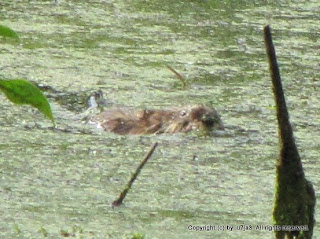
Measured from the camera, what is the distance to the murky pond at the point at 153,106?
93.2 inches

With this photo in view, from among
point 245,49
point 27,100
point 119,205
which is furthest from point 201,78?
point 27,100

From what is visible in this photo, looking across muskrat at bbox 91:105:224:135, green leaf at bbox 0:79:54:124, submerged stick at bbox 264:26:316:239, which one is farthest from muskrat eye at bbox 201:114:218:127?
green leaf at bbox 0:79:54:124

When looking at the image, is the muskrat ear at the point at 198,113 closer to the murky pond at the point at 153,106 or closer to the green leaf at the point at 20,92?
the murky pond at the point at 153,106

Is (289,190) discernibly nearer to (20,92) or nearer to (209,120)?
(20,92)

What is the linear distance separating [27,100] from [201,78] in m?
2.67

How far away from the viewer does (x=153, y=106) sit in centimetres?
343

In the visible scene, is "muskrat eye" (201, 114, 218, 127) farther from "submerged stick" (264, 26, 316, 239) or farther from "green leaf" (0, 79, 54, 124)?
"green leaf" (0, 79, 54, 124)

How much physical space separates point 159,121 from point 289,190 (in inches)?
69.1

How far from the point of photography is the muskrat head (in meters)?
3.16

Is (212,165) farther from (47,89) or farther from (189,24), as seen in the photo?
(189,24)

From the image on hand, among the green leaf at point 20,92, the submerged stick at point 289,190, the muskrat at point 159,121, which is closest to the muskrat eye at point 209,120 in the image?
the muskrat at point 159,121

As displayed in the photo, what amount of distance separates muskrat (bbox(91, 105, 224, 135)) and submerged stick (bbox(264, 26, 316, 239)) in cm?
166

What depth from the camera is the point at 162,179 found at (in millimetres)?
2682

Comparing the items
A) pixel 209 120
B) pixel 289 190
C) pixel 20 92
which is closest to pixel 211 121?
pixel 209 120
